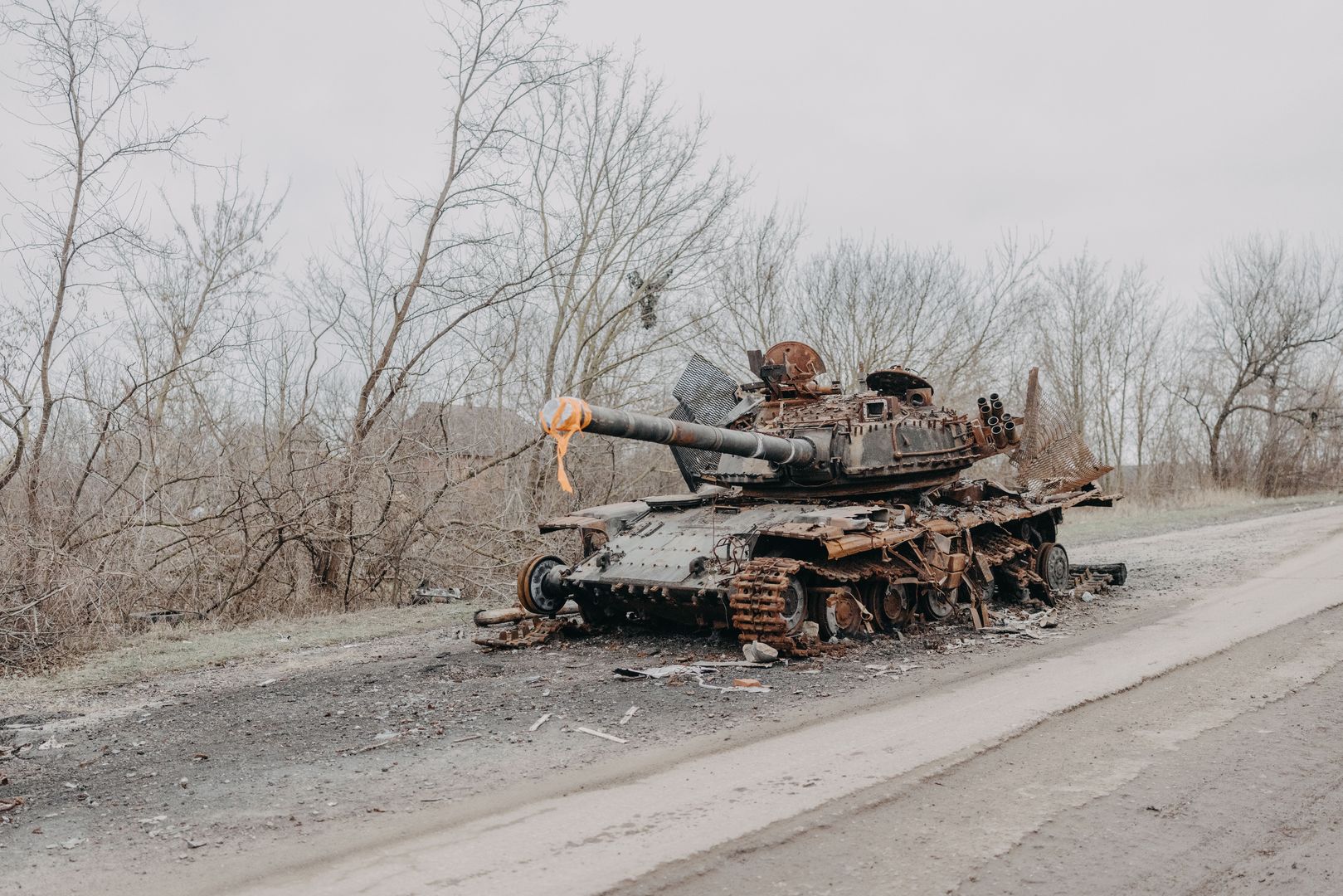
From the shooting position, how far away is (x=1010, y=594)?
456 inches

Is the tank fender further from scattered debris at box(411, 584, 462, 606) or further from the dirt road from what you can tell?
scattered debris at box(411, 584, 462, 606)

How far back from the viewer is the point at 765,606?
8031 millimetres

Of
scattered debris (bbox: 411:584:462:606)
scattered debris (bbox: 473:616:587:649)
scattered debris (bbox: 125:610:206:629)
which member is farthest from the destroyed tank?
scattered debris (bbox: 125:610:206:629)

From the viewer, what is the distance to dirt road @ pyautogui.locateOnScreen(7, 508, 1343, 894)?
402 cm

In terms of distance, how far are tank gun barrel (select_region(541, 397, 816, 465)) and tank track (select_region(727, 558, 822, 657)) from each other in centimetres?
99

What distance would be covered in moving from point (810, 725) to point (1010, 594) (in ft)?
20.2

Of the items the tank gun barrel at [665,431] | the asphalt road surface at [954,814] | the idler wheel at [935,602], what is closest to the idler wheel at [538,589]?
the tank gun barrel at [665,431]

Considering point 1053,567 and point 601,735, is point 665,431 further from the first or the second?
point 1053,567

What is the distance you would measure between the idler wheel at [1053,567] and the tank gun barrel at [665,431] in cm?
398

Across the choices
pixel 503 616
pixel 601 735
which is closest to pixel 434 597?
pixel 503 616

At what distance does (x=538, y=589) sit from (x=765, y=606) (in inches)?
109

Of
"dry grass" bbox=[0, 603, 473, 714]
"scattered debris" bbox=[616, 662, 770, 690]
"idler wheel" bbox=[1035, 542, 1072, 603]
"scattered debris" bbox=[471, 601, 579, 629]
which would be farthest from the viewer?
"idler wheel" bbox=[1035, 542, 1072, 603]

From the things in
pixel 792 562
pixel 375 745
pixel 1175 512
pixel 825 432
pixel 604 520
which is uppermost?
pixel 825 432

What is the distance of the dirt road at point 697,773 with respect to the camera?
4.02 meters
